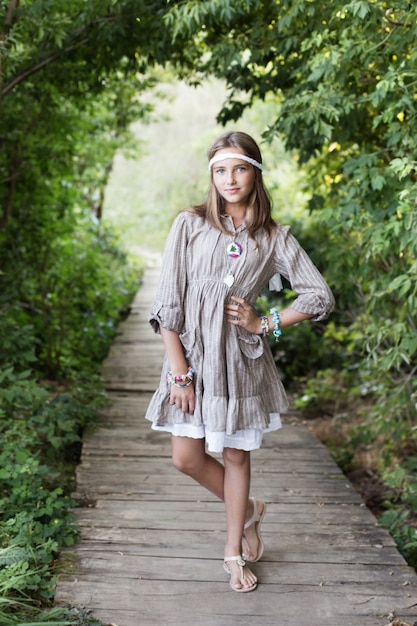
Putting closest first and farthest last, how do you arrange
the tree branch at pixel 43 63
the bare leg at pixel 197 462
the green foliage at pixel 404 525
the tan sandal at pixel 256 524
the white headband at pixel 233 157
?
the white headband at pixel 233 157 < the bare leg at pixel 197 462 < the tan sandal at pixel 256 524 < the green foliage at pixel 404 525 < the tree branch at pixel 43 63

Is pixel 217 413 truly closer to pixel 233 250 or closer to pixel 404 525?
pixel 233 250

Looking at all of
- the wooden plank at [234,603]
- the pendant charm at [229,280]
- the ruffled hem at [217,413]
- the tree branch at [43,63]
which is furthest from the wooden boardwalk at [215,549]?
the tree branch at [43,63]

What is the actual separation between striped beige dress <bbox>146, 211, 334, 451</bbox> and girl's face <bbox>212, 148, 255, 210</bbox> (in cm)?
10

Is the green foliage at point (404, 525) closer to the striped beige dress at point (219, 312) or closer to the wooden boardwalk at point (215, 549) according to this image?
the wooden boardwalk at point (215, 549)

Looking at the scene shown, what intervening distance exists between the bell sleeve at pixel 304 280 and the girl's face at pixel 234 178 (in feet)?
0.71

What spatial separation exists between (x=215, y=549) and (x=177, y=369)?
0.93 m

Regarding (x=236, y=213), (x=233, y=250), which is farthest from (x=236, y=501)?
(x=236, y=213)

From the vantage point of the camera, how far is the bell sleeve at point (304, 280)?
8.30 feet

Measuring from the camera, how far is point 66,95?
5.23m

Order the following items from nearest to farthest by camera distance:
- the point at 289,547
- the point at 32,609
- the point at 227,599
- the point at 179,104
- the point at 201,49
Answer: the point at 32,609, the point at 227,599, the point at 289,547, the point at 201,49, the point at 179,104

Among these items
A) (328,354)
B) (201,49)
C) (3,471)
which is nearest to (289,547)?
(3,471)

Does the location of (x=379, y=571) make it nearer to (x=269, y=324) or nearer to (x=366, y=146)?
(x=269, y=324)

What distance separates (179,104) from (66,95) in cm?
1687

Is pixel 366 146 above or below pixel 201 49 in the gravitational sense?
below
